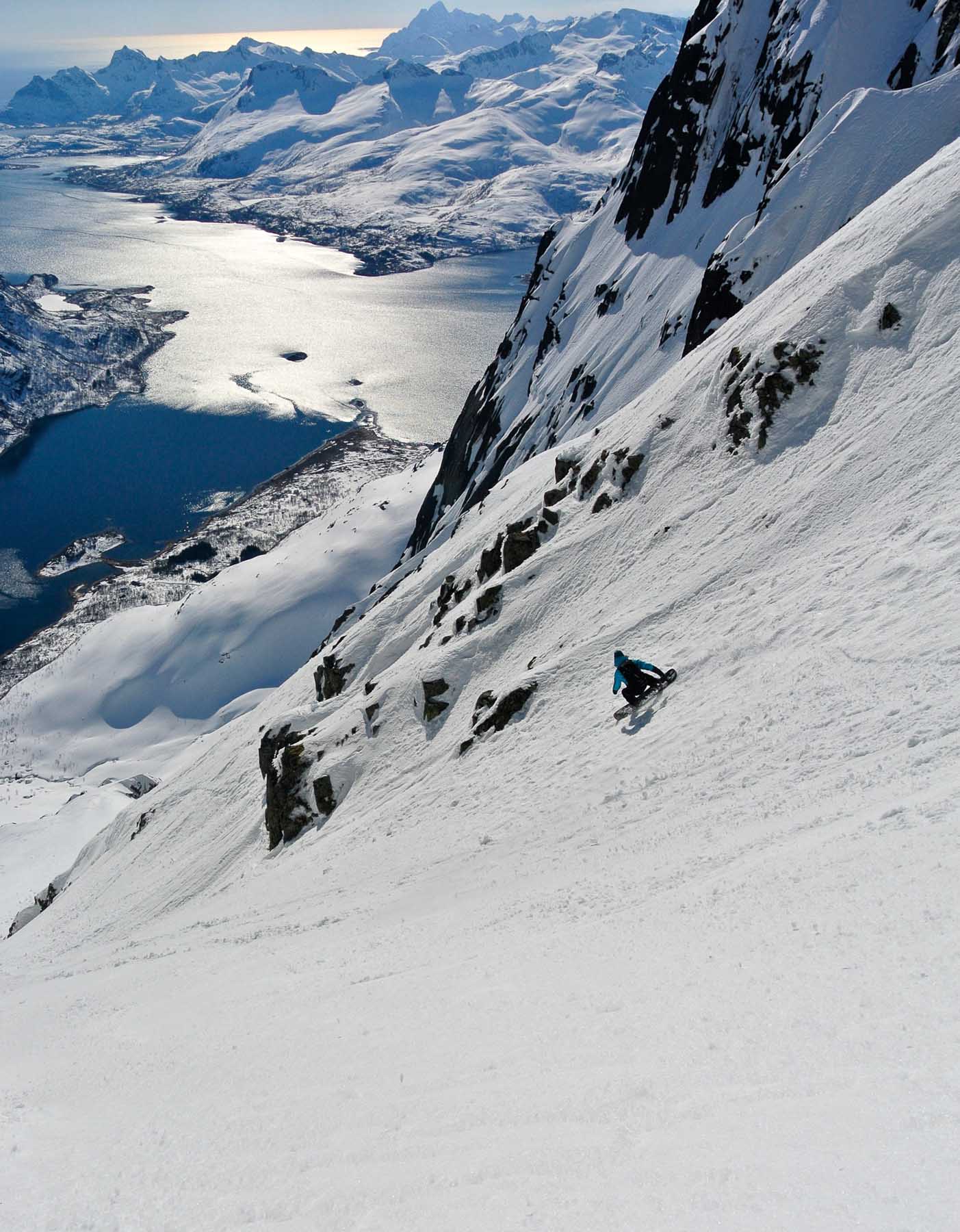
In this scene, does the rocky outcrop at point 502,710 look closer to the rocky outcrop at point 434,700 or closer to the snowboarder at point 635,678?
the rocky outcrop at point 434,700

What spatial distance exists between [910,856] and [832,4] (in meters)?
63.9

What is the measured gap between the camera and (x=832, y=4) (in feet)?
169

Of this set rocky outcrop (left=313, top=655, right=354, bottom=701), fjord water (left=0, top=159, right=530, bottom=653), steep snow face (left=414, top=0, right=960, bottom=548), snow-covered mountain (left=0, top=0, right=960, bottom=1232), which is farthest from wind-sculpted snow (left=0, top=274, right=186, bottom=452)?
snow-covered mountain (left=0, top=0, right=960, bottom=1232)

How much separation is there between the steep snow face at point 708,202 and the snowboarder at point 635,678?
2782cm

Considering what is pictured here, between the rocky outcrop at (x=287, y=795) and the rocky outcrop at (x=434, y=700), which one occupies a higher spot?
the rocky outcrop at (x=434, y=700)

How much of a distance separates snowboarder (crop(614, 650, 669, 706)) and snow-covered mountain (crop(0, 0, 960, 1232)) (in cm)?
78

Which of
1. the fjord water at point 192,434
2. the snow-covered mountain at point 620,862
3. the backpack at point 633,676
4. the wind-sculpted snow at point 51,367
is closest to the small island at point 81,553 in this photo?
the fjord water at point 192,434

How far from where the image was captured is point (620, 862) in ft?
44.6

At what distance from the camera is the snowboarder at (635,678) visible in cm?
1797

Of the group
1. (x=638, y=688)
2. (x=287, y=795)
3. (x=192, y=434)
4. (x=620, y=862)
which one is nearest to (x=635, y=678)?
(x=638, y=688)

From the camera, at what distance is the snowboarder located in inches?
707

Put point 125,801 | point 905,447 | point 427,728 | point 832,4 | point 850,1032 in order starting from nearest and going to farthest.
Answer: point 850,1032, point 905,447, point 427,728, point 832,4, point 125,801

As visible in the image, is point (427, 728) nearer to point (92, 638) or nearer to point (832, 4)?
point (832, 4)

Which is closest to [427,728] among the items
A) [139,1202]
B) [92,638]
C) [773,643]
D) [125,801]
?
[773,643]
